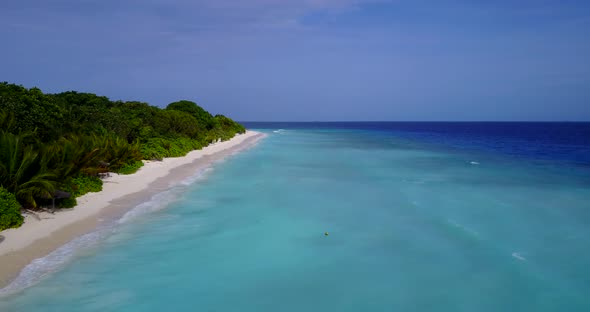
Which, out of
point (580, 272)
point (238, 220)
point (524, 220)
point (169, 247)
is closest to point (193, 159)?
point (238, 220)

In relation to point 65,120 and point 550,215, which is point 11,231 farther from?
point 550,215

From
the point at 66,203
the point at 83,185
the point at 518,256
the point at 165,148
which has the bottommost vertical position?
the point at 518,256

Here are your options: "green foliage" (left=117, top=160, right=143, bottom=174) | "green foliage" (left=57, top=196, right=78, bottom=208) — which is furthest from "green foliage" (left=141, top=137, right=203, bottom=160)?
"green foliage" (left=57, top=196, right=78, bottom=208)

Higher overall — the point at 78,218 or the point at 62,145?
the point at 62,145

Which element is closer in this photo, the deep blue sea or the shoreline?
the deep blue sea

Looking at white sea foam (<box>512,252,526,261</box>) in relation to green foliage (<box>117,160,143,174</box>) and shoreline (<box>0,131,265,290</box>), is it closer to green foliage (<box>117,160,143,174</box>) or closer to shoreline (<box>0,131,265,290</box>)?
shoreline (<box>0,131,265,290</box>)

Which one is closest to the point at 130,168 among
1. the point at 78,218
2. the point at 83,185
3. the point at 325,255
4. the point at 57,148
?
the point at 83,185

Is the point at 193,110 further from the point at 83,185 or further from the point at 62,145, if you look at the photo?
the point at 62,145
